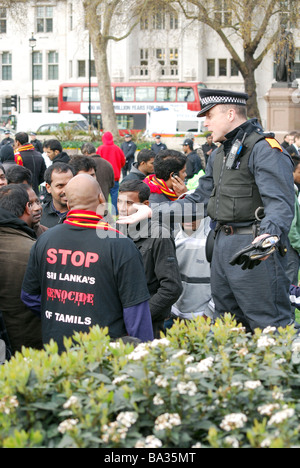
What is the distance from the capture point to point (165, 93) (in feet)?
170

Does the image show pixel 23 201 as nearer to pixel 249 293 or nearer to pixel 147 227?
pixel 147 227

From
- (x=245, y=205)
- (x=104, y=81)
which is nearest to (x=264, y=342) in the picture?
(x=245, y=205)

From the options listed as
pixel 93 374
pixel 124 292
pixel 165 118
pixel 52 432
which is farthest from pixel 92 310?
pixel 165 118

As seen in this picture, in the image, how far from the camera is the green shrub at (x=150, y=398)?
7.87 feet

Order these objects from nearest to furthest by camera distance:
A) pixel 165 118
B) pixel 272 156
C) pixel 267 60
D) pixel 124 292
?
pixel 124 292, pixel 272 156, pixel 165 118, pixel 267 60

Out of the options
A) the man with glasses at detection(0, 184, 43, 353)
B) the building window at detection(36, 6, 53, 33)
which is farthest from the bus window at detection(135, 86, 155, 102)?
the man with glasses at detection(0, 184, 43, 353)

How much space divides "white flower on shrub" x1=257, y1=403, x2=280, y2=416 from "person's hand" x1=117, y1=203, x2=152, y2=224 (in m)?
2.09

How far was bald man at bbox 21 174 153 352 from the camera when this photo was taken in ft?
12.6

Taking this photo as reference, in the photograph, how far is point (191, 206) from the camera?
5.40 m

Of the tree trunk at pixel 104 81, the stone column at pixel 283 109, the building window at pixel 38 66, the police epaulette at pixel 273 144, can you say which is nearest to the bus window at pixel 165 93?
the tree trunk at pixel 104 81

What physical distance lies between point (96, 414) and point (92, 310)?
1431mm

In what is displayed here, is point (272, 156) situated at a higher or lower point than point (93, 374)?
higher

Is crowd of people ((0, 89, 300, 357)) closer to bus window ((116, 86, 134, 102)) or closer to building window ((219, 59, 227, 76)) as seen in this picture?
bus window ((116, 86, 134, 102))

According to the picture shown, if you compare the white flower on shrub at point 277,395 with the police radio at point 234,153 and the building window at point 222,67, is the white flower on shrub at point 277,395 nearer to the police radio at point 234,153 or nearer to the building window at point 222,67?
the police radio at point 234,153
